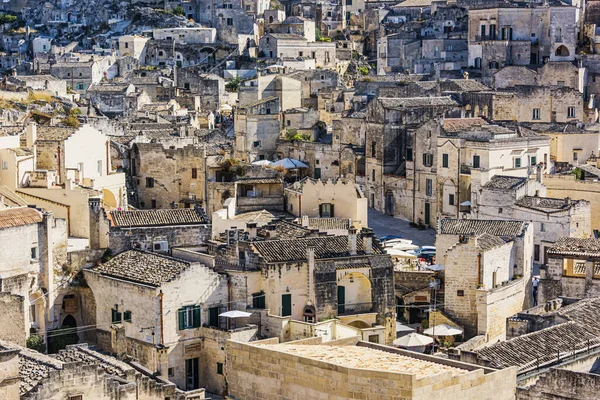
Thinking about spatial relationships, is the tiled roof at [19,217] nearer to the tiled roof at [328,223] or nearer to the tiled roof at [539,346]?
the tiled roof at [328,223]

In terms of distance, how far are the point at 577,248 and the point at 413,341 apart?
25.9 feet

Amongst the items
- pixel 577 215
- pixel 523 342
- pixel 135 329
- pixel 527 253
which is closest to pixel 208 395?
pixel 135 329

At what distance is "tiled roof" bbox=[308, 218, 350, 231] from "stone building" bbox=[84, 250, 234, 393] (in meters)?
8.55

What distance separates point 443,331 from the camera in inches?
1596

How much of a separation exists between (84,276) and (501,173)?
849 inches

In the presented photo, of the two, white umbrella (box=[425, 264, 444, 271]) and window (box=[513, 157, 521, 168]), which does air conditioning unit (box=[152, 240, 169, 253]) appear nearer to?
white umbrella (box=[425, 264, 444, 271])

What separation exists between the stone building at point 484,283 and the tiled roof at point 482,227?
112 centimetres

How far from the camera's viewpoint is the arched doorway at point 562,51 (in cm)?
7850

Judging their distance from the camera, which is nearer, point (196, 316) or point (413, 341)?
point (196, 316)

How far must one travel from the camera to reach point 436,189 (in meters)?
57.3

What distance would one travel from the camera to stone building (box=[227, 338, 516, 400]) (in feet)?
81.6

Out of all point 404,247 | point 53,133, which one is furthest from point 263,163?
point 404,247

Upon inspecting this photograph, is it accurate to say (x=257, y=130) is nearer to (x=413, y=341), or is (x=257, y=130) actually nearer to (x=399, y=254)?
(x=399, y=254)

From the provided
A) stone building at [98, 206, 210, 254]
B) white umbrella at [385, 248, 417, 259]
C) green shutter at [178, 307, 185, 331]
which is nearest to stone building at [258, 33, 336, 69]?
white umbrella at [385, 248, 417, 259]
